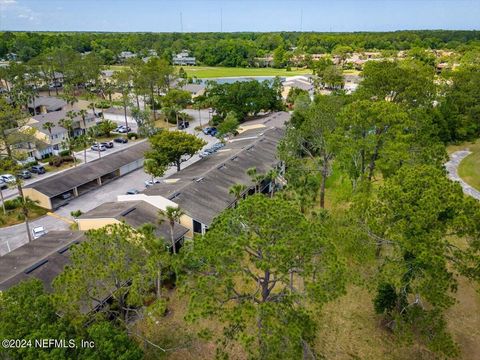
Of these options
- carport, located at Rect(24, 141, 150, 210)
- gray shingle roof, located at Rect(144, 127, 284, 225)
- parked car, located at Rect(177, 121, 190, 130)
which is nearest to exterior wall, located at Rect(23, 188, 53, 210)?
carport, located at Rect(24, 141, 150, 210)

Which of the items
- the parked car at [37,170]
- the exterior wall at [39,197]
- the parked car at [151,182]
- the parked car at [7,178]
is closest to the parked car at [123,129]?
the parked car at [37,170]

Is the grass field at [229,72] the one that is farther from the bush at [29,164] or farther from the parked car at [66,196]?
the parked car at [66,196]

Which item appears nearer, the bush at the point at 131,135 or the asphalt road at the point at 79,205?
the asphalt road at the point at 79,205

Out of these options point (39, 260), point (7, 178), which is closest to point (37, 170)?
point (7, 178)

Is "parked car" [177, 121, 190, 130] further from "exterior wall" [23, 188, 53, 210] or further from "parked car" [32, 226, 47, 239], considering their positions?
"parked car" [32, 226, 47, 239]

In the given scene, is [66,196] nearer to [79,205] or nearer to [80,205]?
[79,205]

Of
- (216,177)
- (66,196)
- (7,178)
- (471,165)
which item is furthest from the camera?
(471,165)
